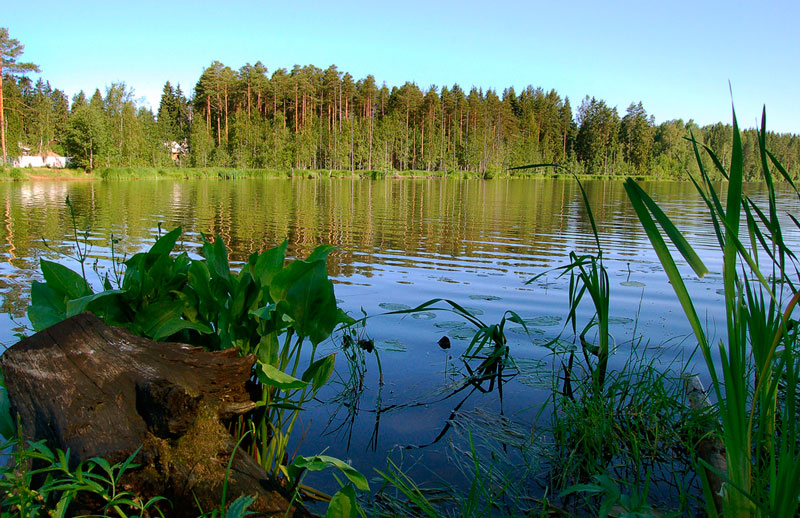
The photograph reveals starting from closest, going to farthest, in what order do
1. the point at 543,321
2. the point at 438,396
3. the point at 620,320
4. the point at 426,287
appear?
the point at 438,396 < the point at 543,321 < the point at 620,320 < the point at 426,287

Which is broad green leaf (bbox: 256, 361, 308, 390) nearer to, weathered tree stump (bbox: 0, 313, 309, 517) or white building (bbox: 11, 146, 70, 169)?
weathered tree stump (bbox: 0, 313, 309, 517)

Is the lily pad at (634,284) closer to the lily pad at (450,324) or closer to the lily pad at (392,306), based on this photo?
the lily pad at (450,324)

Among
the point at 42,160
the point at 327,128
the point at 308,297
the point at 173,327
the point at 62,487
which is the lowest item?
the point at 62,487

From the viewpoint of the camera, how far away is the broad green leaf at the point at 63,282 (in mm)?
2205

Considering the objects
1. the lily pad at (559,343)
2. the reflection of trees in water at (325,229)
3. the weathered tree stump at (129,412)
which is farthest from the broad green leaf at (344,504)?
the reflection of trees in water at (325,229)

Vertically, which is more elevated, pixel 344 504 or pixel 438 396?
pixel 344 504

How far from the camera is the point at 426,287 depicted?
645 centimetres

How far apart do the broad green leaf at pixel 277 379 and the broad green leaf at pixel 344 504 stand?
1.57ft

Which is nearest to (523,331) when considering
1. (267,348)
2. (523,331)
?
(523,331)

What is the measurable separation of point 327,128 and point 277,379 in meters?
67.7

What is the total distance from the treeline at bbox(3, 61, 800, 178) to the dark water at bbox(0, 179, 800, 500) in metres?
38.0

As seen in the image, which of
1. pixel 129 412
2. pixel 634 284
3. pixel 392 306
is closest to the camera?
pixel 129 412

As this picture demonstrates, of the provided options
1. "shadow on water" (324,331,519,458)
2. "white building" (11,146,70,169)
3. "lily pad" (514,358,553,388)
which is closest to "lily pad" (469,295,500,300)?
"shadow on water" (324,331,519,458)

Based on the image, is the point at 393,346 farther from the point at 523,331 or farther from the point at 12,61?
the point at 12,61
